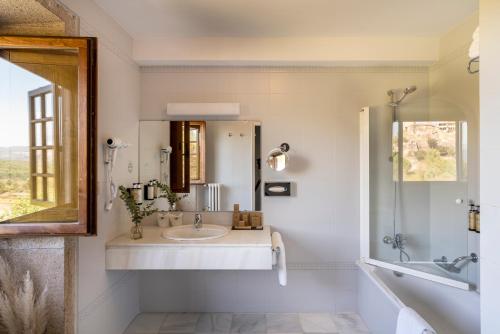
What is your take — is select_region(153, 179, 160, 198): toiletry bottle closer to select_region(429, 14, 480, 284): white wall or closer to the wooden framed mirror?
the wooden framed mirror

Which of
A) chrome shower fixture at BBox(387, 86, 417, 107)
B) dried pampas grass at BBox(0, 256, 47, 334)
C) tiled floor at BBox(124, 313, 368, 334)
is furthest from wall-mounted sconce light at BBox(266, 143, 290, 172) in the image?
dried pampas grass at BBox(0, 256, 47, 334)

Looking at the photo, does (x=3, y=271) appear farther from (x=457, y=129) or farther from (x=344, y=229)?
(x=457, y=129)

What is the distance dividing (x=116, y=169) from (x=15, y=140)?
66 centimetres

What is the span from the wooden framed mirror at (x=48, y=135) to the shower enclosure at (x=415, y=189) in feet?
6.73

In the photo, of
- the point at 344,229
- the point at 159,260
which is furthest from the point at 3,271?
the point at 344,229

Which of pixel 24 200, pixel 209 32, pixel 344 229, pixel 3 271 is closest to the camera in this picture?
pixel 3 271

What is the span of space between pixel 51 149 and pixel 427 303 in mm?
2668

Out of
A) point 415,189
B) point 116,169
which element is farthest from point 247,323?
point 415,189

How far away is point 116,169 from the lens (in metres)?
2.12

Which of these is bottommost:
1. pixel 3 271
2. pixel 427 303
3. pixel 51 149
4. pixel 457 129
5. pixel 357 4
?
pixel 427 303

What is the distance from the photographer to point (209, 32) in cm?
226

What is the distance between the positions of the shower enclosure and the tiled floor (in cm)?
58

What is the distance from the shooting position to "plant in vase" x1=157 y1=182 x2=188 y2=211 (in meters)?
2.48

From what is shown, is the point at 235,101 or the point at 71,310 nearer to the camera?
the point at 71,310
